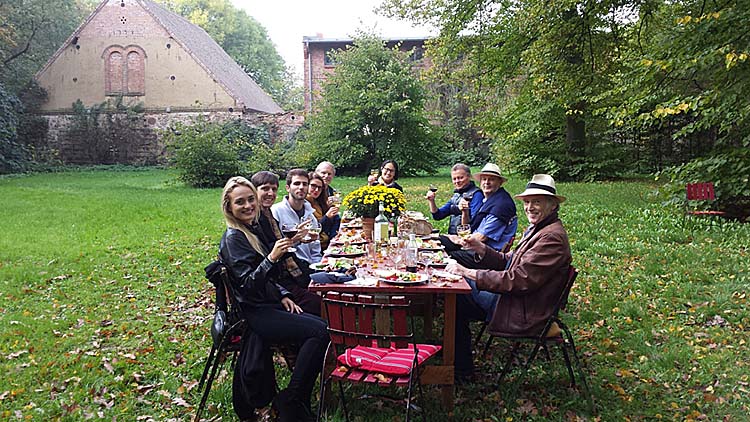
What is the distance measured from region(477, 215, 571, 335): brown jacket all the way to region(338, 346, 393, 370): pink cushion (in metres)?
0.83

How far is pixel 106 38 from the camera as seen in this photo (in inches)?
1188

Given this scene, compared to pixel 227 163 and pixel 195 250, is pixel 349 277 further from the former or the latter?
pixel 227 163

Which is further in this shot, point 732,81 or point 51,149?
point 51,149

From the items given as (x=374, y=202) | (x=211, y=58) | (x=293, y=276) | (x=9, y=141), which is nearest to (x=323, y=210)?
(x=374, y=202)

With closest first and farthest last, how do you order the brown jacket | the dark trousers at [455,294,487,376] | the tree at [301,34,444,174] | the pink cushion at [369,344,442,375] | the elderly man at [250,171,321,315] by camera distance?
1. the pink cushion at [369,344,442,375]
2. the brown jacket
3. the dark trousers at [455,294,487,376]
4. the elderly man at [250,171,321,315]
5. the tree at [301,34,444,174]

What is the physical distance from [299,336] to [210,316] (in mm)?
3007

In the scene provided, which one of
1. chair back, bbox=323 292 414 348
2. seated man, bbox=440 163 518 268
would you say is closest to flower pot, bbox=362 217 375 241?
seated man, bbox=440 163 518 268

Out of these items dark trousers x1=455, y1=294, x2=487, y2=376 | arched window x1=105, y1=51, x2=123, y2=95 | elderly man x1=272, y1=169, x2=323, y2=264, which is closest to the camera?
dark trousers x1=455, y1=294, x2=487, y2=376

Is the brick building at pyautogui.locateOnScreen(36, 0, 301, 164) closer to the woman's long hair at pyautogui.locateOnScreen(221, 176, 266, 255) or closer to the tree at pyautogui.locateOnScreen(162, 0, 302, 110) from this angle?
the tree at pyautogui.locateOnScreen(162, 0, 302, 110)

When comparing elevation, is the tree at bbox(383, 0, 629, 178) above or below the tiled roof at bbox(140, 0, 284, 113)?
below

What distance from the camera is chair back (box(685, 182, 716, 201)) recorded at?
1038 cm

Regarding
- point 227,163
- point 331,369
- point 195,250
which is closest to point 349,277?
point 331,369

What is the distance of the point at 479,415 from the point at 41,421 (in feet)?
9.89

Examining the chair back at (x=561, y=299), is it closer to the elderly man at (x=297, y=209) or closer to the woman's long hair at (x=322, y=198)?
the elderly man at (x=297, y=209)
